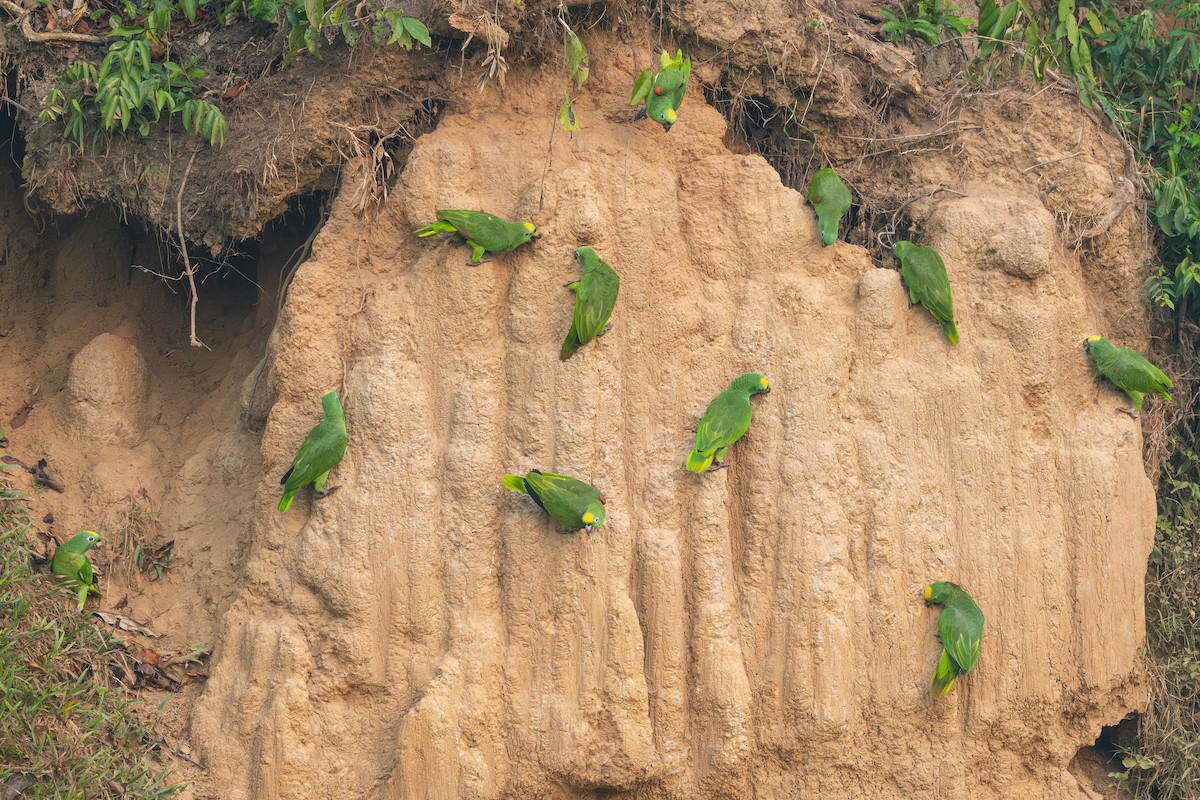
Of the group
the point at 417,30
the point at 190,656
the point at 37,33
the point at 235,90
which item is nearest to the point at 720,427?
the point at 417,30

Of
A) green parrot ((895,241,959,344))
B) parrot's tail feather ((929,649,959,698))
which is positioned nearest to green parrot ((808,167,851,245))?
green parrot ((895,241,959,344))

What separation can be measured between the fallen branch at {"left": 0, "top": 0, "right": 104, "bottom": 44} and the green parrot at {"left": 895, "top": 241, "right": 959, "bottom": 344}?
394 centimetres

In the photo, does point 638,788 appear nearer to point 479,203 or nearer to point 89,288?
point 479,203

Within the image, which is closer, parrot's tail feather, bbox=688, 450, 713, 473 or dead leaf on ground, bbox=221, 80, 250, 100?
parrot's tail feather, bbox=688, 450, 713, 473

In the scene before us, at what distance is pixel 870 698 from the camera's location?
565 centimetres

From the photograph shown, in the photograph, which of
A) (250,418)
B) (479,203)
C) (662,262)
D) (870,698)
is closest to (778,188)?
(662,262)

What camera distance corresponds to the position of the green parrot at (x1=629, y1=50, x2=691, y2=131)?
5.73 metres

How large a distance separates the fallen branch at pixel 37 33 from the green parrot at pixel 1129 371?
493 centimetres

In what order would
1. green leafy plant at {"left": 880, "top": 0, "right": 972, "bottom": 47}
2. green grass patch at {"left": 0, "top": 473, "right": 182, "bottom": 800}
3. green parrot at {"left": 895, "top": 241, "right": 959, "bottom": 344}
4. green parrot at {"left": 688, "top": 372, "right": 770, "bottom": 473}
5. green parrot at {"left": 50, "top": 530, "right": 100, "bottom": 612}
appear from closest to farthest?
1. green grass patch at {"left": 0, "top": 473, "right": 182, "bottom": 800}
2. green parrot at {"left": 688, "top": 372, "right": 770, "bottom": 473}
3. green parrot at {"left": 50, "top": 530, "right": 100, "bottom": 612}
4. green parrot at {"left": 895, "top": 241, "right": 959, "bottom": 344}
5. green leafy plant at {"left": 880, "top": 0, "right": 972, "bottom": 47}

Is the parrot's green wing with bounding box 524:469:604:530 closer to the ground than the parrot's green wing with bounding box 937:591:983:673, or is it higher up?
higher up

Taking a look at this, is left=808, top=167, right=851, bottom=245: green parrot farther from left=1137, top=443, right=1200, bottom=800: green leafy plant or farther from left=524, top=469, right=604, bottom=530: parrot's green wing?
left=1137, top=443, right=1200, bottom=800: green leafy plant

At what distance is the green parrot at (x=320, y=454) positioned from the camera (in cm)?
550

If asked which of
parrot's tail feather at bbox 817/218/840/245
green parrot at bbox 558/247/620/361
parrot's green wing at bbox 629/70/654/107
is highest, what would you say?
parrot's green wing at bbox 629/70/654/107

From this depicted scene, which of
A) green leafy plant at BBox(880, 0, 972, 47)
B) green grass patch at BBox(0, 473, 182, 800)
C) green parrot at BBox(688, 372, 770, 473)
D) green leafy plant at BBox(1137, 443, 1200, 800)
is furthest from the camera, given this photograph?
green leafy plant at BBox(880, 0, 972, 47)
